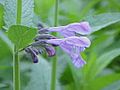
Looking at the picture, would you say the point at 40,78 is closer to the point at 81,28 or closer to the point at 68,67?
the point at 68,67

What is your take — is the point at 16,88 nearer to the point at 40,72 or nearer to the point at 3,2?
the point at 3,2

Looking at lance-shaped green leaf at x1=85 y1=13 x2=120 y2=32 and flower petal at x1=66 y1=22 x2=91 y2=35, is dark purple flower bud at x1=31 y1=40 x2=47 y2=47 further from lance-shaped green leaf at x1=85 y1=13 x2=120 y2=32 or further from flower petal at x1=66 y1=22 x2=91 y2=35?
lance-shaped green leaf at x1=85 y1=13 x2=120 y2=32

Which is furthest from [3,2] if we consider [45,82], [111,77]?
[111,77]

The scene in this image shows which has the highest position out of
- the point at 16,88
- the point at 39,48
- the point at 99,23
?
the point at 99,23

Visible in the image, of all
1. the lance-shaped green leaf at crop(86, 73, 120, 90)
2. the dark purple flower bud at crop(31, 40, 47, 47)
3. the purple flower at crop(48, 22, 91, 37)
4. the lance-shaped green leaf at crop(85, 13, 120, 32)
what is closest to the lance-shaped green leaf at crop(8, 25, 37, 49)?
the dark purple flower bud at crop(31, 40, 47, 47)

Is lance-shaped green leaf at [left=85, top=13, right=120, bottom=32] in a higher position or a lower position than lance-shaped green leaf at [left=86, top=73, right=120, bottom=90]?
higher

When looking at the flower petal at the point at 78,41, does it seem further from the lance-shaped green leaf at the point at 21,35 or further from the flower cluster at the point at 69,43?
the lance-shaped green leaf at the point at 21,35

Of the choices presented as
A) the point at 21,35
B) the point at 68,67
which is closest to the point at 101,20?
the point at 21,35
